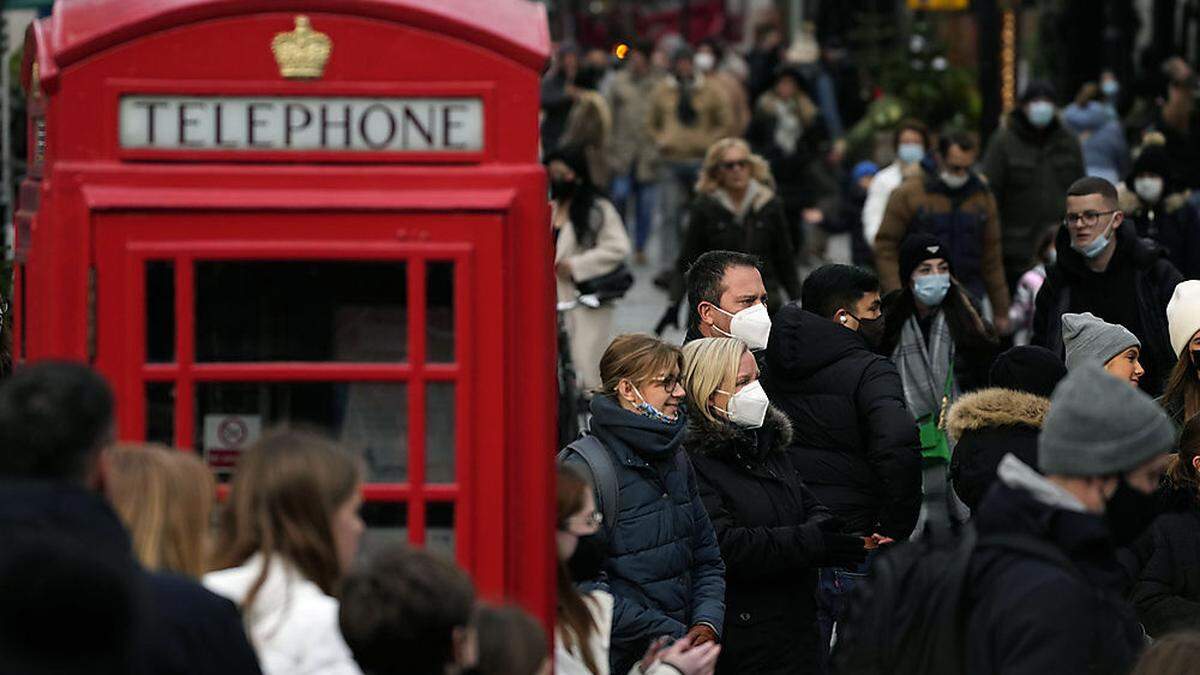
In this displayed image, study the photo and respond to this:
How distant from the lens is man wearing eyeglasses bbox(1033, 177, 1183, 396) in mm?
9781

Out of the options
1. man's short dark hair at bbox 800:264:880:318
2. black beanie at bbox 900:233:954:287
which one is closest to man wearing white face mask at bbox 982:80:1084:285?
black beanie at bbox 900:233:954:287

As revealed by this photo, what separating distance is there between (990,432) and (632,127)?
15933 millimetres

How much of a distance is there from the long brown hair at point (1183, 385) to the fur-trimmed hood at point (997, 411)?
136 centimetres

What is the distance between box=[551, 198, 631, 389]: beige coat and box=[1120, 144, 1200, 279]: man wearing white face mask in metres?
2.79

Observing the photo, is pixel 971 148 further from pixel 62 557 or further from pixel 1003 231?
pixel 62 557

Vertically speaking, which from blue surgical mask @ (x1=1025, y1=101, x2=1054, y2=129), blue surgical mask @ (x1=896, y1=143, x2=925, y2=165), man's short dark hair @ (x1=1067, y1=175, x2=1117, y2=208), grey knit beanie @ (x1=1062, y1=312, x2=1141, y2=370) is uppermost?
blue surgical mask @ (x1=1025, y1=101, x2=1054, y2=129)

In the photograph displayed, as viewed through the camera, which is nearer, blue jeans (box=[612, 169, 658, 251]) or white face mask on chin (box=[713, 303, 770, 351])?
white face mask on chin (box=[713, 303, 770, 351])

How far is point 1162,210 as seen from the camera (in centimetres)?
1315

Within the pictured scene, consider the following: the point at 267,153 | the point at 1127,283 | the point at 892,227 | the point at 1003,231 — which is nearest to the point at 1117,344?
the point at 1127,283

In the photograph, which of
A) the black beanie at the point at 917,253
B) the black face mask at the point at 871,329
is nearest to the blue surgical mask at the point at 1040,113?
the black beanie at the point at 917,253

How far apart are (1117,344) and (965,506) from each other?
2.68ft

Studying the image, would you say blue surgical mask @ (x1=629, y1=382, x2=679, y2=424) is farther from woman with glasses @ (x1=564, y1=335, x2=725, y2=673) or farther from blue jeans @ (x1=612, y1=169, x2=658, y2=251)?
blue jeans @ (x1=612, y1=169, x2=658, y2=251)

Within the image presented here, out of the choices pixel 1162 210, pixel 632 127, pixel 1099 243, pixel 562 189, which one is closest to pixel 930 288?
pixel 1099 243

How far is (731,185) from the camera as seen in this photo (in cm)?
1330
